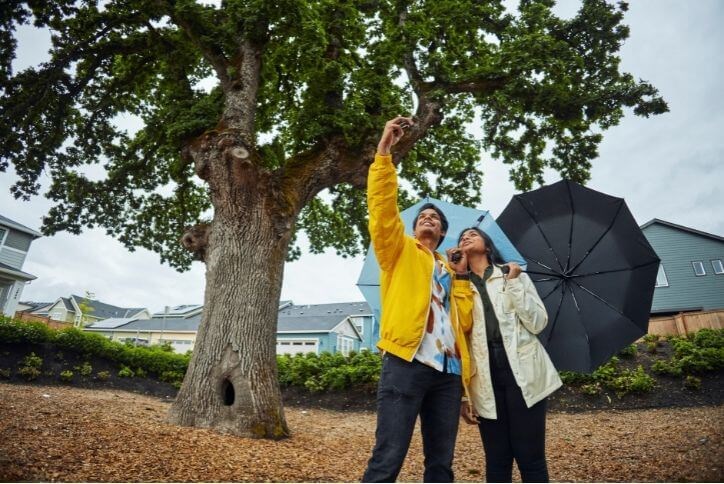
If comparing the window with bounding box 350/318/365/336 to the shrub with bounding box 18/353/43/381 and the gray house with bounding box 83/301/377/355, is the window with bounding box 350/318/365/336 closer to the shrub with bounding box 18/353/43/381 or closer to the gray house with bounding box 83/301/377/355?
the gray house with bounding box 83/301/377/355

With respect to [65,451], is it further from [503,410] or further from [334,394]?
[334,394]

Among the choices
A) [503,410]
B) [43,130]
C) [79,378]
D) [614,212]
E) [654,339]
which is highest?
[43,130]

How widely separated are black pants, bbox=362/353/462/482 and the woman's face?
40.0 inches

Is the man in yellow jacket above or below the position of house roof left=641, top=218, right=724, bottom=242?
below

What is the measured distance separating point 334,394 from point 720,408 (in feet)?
27.0

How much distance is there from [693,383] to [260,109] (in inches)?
462

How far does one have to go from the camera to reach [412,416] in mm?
1996

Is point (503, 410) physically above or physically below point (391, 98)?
below

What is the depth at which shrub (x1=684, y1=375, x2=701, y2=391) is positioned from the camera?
25.8ft

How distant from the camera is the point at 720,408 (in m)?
7.16

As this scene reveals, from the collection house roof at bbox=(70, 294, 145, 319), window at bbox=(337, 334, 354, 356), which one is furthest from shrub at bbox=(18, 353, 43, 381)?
house roof at bbox=(70, 294, 145, 319)

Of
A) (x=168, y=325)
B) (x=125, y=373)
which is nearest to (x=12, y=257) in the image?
(x=168, y=325)

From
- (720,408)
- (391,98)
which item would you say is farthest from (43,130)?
(720,408)

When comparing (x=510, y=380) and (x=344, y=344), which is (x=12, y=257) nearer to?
(x=344, y=344)
